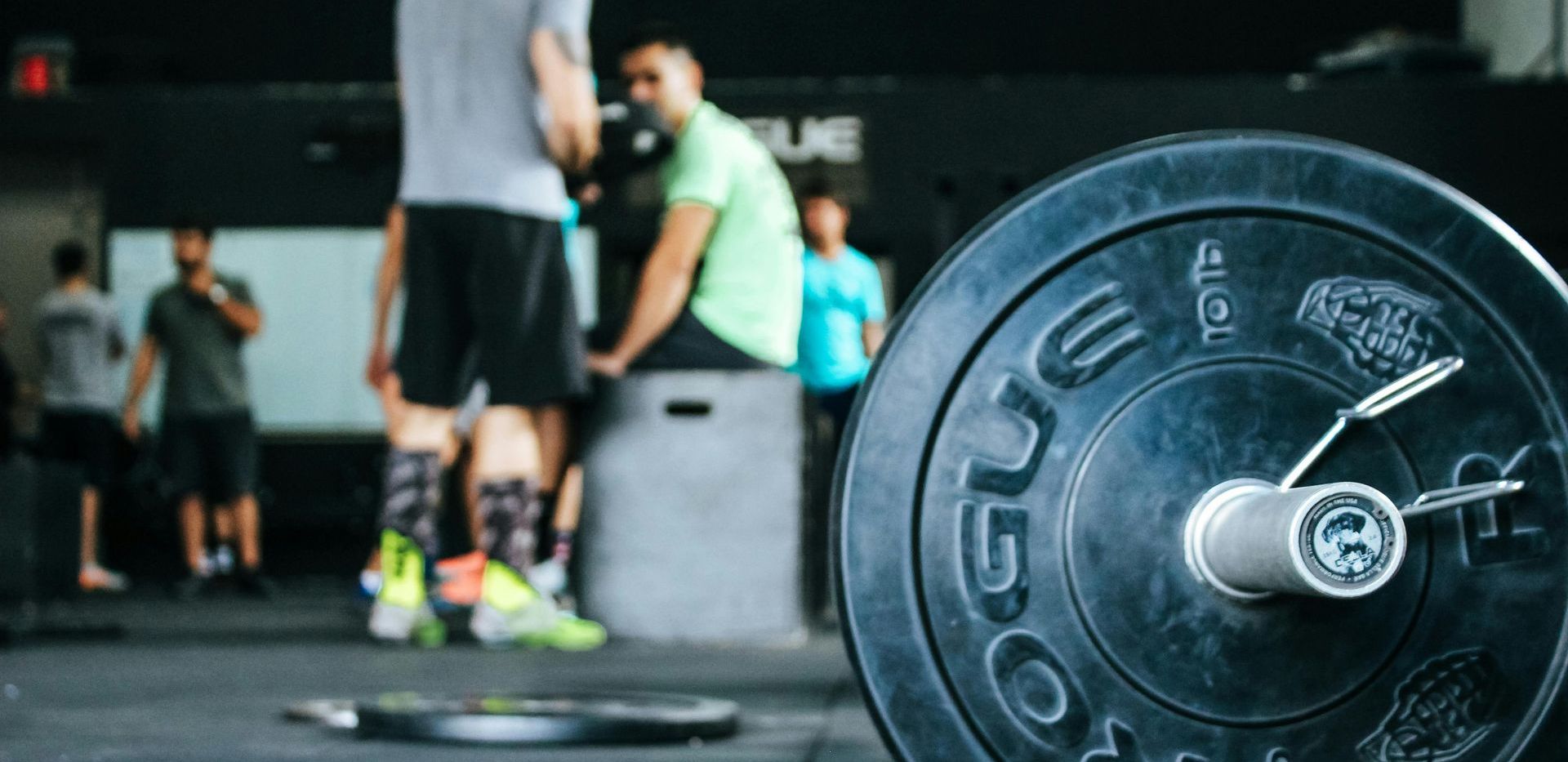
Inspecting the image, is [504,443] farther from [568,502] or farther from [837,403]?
[837,403]

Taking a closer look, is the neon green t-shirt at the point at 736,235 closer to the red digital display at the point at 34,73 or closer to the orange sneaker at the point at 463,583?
the orange sneaker at the point at 463,583

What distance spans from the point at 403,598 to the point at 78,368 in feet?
11.3

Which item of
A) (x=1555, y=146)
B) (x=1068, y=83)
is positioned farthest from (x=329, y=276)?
(x=1555, y=146)

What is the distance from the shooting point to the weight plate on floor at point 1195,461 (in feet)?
3.44

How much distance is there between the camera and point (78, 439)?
628cm

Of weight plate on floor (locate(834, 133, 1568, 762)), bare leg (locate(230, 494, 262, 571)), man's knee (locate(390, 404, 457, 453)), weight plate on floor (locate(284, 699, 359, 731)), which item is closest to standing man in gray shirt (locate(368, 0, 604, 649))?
man's knee (locate(390, 404, 457, 453))

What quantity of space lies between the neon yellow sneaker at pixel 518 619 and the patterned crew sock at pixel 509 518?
→ 0.08 ft

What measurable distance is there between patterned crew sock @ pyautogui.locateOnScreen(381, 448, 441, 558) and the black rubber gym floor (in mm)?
221

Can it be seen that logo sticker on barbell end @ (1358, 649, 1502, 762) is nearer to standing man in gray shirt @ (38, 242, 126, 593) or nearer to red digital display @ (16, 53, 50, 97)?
standing man in gray shirt @ (38, 242, 126, 593)

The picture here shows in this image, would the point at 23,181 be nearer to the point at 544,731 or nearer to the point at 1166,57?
the point at 1166,57

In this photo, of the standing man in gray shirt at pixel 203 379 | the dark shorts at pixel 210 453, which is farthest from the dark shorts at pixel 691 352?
the dark shorts at pixel 210 453

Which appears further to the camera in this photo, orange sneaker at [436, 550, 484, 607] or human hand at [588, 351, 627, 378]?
orange sneaker at [436, 550, 484, 607]

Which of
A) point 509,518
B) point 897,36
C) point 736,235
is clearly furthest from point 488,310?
point 897,36

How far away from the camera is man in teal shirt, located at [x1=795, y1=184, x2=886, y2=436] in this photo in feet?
16.2
